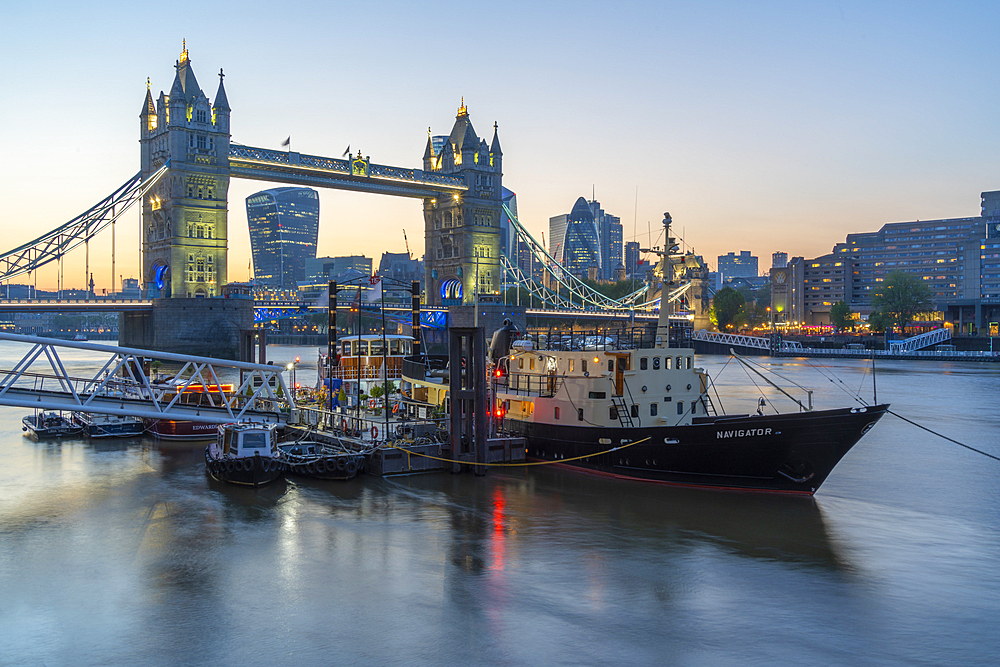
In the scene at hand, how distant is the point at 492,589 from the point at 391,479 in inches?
497

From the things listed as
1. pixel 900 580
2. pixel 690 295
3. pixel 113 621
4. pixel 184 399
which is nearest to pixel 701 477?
pixel 900 580

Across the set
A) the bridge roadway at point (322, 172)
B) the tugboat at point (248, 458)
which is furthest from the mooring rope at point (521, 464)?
the bridge roadway at point (322, 172)

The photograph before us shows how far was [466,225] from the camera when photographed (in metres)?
133

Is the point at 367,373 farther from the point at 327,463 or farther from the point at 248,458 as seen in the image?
the point at 248,458

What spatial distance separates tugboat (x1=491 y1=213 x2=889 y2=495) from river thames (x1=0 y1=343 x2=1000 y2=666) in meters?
0.98

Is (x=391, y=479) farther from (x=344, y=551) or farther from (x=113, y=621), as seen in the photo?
(x=113, y=621)

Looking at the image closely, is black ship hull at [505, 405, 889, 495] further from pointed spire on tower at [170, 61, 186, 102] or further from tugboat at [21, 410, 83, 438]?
pointed spire on tower at [170, 61, 186, 102]

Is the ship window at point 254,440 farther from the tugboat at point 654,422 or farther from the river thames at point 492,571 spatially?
Answer: the tugboat at point 654,422

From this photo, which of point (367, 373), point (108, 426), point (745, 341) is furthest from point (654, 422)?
point (745, 341)

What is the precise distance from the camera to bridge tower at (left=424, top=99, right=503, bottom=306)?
133125mm

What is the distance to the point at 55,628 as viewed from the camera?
1705cm

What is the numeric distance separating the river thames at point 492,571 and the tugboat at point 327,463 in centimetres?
61

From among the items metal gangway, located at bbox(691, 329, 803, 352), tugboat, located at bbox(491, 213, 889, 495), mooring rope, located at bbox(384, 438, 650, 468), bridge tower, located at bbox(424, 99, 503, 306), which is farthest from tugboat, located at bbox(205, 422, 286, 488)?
metal gangway, located at bbox(691, 329, 803, 352)

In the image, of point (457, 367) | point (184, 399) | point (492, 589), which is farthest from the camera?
point (184, 399)
